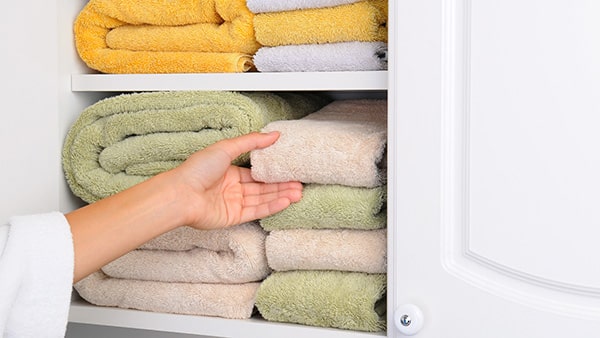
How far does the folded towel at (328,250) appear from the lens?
99cm

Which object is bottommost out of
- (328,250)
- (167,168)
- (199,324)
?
(199,324)

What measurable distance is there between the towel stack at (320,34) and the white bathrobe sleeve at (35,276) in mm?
352

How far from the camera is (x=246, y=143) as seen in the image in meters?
1.00

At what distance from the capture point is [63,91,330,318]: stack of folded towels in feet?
3.43

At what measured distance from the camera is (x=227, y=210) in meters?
1.03

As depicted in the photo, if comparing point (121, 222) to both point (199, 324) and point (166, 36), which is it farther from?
point (166, 36)

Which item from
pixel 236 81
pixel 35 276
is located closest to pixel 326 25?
pixel 236 81
